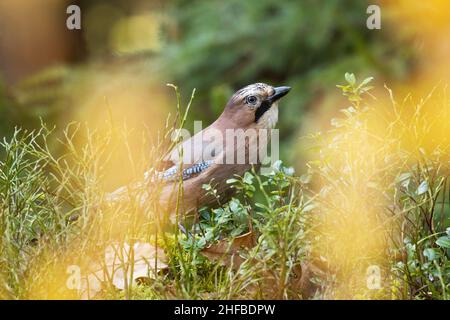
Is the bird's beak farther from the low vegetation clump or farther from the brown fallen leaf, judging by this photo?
the brown fallen leaf

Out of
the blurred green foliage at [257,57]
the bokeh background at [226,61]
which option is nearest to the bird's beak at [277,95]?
the bokeh background at [226,61]

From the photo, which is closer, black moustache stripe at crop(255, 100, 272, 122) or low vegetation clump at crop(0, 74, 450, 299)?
low vegetation clump at crop(0, 74, 450, 299)

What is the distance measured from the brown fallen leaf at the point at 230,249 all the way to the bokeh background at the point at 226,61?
347 cm

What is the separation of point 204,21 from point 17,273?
585cm

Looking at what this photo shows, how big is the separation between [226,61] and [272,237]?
567 cm

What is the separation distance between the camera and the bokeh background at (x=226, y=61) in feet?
22.5

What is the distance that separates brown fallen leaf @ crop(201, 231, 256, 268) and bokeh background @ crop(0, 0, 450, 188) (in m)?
3.47

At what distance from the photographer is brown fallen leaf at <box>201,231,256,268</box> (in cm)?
302

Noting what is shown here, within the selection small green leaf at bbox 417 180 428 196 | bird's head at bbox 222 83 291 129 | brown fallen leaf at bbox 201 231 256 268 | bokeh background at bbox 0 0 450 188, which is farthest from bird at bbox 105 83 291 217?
small green leaf at bbox 417 180 428 196

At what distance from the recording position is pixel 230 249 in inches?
119

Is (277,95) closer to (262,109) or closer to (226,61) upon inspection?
(262,109)

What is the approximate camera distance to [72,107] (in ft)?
24.9

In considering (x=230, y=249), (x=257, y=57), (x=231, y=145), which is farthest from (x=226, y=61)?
(x=230, y=249)
